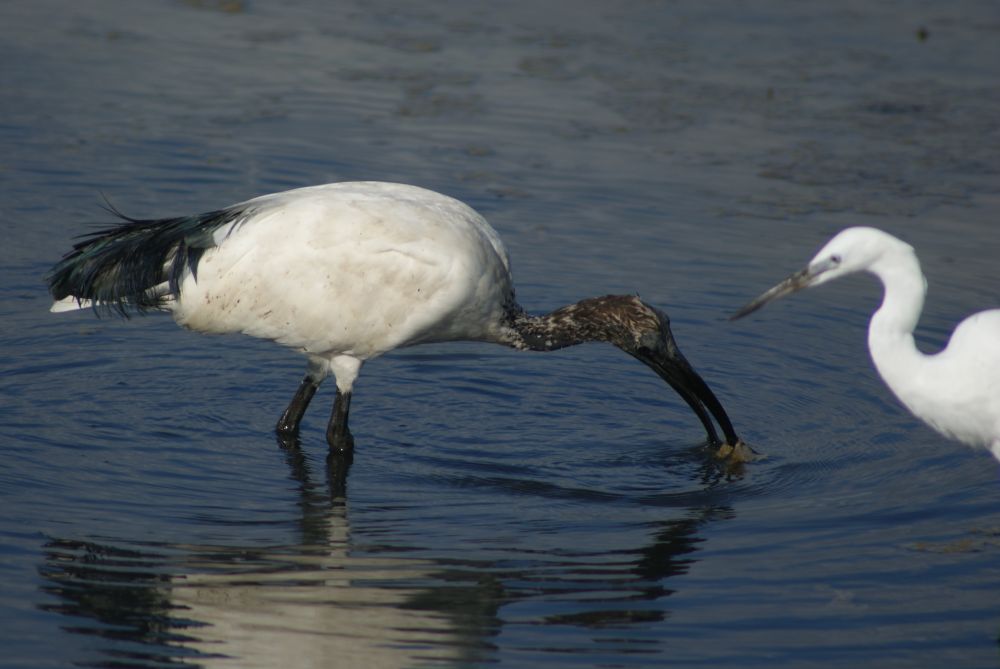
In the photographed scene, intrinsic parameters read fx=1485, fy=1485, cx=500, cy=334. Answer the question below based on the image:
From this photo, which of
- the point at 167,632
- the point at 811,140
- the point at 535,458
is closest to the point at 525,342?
the point at 535,458

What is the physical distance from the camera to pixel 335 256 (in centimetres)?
702

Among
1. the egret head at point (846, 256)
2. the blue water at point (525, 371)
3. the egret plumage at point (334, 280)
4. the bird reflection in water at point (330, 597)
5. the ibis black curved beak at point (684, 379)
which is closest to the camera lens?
the bird reflection in water at point (330, 597)

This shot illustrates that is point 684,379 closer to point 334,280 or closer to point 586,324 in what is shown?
point 586,324

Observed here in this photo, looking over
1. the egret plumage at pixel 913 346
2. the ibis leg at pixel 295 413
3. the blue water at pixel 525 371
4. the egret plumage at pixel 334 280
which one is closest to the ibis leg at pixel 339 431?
the egret plumage at pixel 334 280

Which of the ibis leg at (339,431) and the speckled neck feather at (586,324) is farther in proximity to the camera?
the speckled neck feather at (586,324)

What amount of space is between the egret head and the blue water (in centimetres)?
118

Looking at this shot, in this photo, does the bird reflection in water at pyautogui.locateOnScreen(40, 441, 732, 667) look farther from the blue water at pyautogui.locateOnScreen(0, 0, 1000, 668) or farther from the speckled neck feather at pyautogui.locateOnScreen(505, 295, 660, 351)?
the speckled neck feather at pyautogui.locateOnScreen(505, 295, 660, 351)

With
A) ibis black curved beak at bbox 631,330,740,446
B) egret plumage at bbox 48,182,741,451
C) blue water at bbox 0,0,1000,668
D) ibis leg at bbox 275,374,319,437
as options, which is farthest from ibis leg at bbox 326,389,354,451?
ibis black curved beak at bbox 631,330,740,446

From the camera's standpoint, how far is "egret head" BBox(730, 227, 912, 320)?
565 cm

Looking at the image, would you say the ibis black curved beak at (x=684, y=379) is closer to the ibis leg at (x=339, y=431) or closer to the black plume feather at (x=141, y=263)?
the ibis leg at (x=339, y=431)

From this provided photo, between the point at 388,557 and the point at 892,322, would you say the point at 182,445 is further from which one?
the point at 892,322

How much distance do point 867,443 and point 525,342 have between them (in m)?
1.80

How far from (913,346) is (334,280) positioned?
270 centimetres

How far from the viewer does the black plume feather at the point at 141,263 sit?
7164 mm
